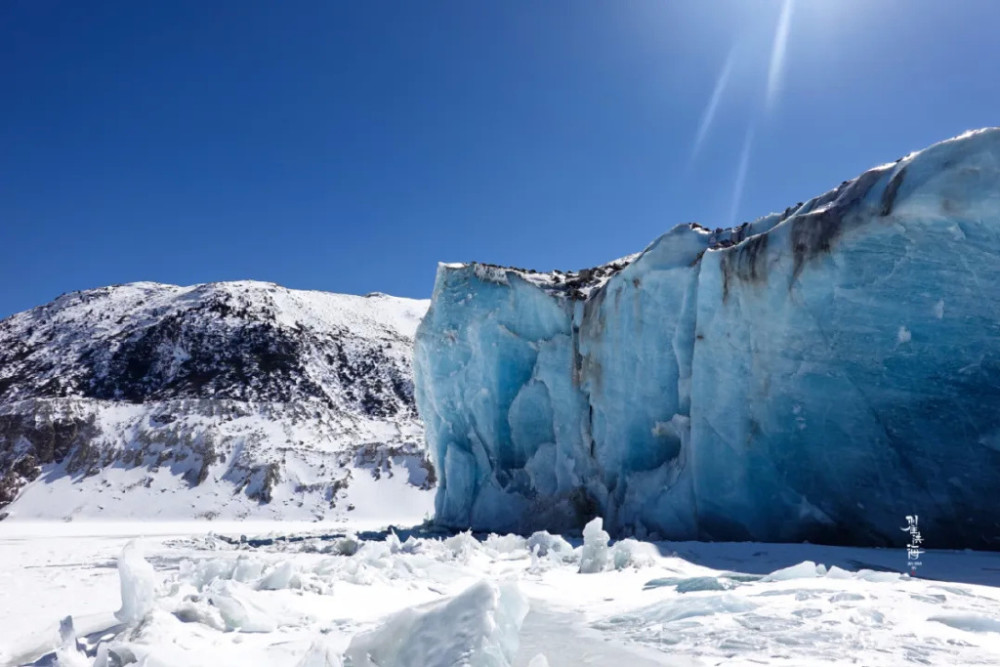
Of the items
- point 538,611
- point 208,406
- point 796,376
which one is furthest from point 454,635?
point 208,406

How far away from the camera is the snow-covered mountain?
3356 centimetres

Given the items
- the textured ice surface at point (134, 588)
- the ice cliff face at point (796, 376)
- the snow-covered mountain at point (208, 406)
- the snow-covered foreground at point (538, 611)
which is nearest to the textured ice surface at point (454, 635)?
the snow-covered foreground at point (538, 611)

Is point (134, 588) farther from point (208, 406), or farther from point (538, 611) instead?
point (208, 406)

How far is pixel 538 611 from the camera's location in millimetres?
7133

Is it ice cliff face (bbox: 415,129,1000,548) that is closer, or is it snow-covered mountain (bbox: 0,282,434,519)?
ice cliff face (bbox: 415,129,1000,548)

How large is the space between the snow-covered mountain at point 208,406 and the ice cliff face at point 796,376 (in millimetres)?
19347

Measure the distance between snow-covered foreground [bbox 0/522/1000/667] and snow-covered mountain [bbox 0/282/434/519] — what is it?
2463 centimetres

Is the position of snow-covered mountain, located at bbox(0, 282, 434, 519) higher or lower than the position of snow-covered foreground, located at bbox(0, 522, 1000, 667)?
higher

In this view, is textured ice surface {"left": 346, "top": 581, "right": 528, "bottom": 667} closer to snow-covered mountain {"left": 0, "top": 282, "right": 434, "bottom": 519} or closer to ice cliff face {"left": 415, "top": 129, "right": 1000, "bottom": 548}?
ice cliff face {"left": 415, "top": 129, "right": 1000, "bottom": 548}

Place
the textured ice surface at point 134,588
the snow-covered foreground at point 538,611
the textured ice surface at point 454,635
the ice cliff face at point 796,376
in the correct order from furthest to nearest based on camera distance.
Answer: the ice cliff face at point 796,376 → the textured ice surface at point 134,588 → the snow-covered foreground at point 538,611 → the textured ice surface at point 454,635

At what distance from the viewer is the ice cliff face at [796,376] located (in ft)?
31.3

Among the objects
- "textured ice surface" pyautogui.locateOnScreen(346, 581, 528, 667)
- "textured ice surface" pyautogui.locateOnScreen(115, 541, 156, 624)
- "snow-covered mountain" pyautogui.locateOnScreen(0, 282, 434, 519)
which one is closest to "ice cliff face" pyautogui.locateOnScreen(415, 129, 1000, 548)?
"textured ice surface" pyautogui.locateOnScreen(346, 581, 528, 667)

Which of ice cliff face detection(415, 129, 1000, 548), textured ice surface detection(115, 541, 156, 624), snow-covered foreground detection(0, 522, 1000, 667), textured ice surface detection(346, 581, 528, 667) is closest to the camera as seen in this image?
textured ice surface detection(346, 581, 528, 667)

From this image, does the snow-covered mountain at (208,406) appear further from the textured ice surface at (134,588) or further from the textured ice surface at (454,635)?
the textured ice surface at (454,635)
